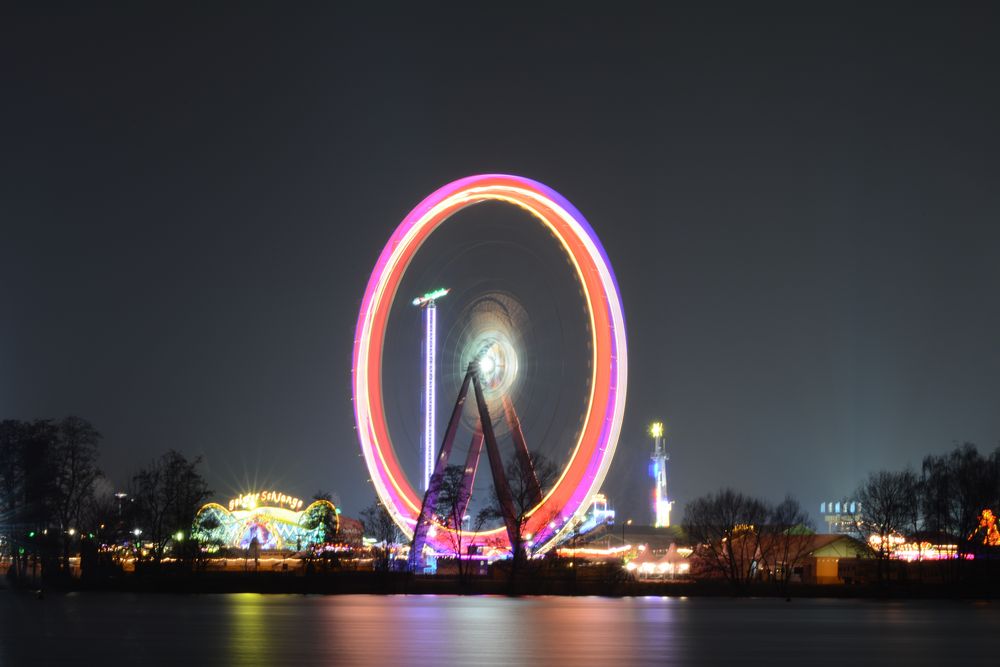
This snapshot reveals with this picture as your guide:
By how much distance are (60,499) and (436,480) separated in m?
25.3

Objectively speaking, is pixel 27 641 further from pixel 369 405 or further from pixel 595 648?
pixel 369 405

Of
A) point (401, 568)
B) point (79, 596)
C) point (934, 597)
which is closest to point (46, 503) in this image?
point (79, 596)

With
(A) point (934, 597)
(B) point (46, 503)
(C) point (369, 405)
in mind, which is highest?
(C) point (369, 405)

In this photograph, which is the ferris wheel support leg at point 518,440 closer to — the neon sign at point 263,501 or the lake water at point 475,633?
the lake water at point 475,633

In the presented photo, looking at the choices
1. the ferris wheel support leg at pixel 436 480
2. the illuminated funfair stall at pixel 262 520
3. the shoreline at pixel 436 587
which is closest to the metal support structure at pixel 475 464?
the ferris wheel support leg at pixel 436 480

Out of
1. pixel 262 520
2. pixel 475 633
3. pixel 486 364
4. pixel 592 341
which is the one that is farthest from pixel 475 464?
pixel 262 520

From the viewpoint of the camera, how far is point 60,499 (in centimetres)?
7406

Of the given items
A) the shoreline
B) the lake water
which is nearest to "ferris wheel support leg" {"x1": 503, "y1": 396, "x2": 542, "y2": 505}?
the shoreline

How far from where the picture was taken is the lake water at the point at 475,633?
2705cm

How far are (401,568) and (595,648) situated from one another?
44.2 m

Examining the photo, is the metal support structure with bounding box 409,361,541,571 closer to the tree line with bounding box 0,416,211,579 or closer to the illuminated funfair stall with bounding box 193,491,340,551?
the tree line with bounding box 0,416,211,579

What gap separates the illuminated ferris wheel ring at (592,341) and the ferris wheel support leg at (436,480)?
0.82m

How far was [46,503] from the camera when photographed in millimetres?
73500

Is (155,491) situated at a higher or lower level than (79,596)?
higher
